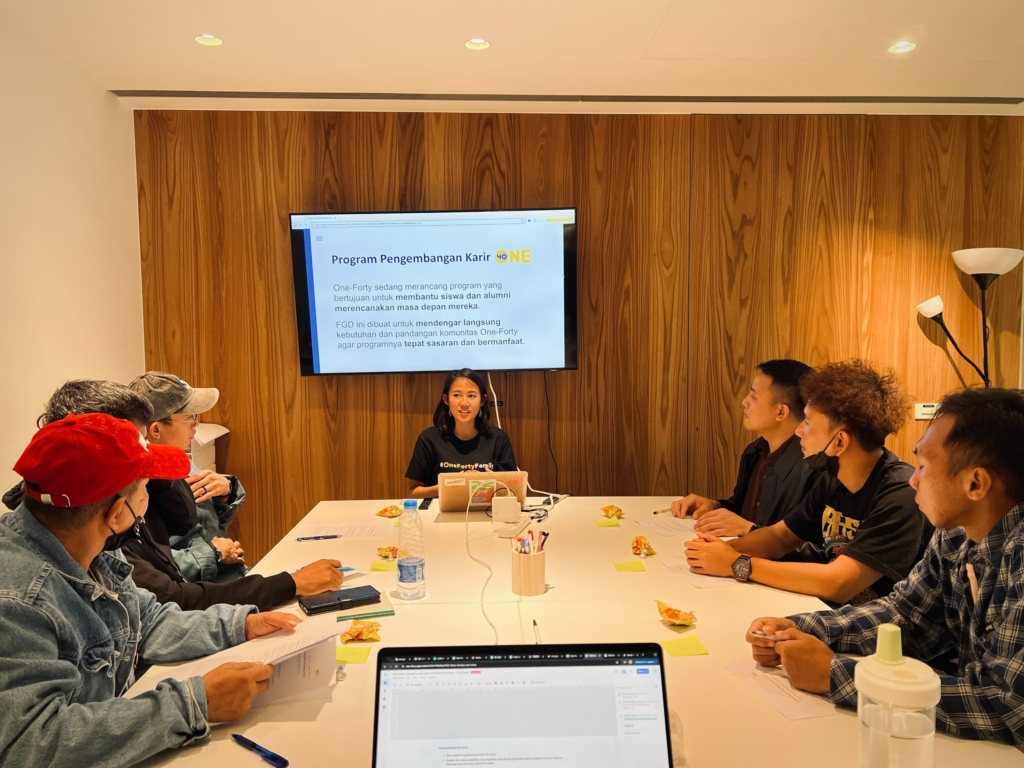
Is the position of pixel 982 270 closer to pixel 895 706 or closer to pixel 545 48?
pixel 545 48

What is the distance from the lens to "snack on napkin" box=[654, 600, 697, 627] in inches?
65.1

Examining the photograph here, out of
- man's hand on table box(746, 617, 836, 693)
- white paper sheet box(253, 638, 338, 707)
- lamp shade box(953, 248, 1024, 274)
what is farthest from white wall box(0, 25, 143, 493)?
lamp shade box(953, 248, 1024, 274)

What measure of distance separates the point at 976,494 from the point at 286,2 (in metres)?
2.64

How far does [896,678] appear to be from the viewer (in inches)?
36.5

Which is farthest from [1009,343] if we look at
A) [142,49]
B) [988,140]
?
[142,49]

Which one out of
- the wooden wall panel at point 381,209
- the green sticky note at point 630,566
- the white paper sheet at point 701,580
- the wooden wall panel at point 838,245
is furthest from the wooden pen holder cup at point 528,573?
the wooden wall panel at point 838,245

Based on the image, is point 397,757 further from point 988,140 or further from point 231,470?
point 988,140

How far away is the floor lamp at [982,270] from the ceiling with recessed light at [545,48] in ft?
2.69

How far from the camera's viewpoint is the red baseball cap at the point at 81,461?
1.16 m

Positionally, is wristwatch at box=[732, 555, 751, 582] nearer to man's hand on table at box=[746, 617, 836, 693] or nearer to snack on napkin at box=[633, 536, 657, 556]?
snack on napkin at box=[633, 536, 657, 556]

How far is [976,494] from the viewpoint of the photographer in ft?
4.35

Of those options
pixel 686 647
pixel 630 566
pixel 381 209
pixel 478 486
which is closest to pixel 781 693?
pixel 686 647

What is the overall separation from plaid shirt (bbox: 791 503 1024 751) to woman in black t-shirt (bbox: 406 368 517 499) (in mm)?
2038

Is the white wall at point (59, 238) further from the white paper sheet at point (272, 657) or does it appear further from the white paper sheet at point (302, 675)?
the white paper sheet at point (302, 675)
